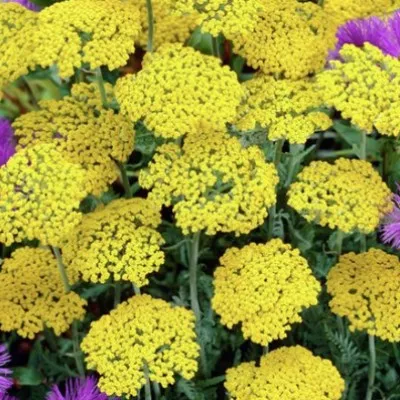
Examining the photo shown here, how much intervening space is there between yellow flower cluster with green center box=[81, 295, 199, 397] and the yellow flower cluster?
0.17m

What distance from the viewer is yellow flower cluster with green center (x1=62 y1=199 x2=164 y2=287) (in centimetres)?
80

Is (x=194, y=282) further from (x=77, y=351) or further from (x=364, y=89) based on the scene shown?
(x=364, y=89)

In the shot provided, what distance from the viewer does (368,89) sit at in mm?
790

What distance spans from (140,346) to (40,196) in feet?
0.58

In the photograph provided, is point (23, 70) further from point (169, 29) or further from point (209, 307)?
point (209, 307)

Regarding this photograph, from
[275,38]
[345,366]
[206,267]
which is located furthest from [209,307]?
[275,38]

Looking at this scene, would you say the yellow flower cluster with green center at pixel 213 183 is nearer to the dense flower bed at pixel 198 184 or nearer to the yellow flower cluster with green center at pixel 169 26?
the dense flower bed at pixel 198 184

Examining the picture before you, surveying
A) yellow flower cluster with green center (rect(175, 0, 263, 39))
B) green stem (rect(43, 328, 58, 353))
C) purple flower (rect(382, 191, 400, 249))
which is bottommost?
green stem (rect(43, 328, 58, 353))

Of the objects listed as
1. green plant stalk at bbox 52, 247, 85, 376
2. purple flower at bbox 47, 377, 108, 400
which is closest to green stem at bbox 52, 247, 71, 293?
green plant stalk at bbox 52, 247, 85, 376

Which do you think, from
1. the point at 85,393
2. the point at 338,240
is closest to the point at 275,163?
the point at 338,240

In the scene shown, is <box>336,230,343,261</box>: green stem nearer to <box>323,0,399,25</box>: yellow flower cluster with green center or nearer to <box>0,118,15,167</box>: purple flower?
<box>323,0,399,25</box>: yellow flower cluster with green center

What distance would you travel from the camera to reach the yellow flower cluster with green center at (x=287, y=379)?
0.77 metres

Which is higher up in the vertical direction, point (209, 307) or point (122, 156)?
point (122, 156)

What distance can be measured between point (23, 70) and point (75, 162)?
114mm
